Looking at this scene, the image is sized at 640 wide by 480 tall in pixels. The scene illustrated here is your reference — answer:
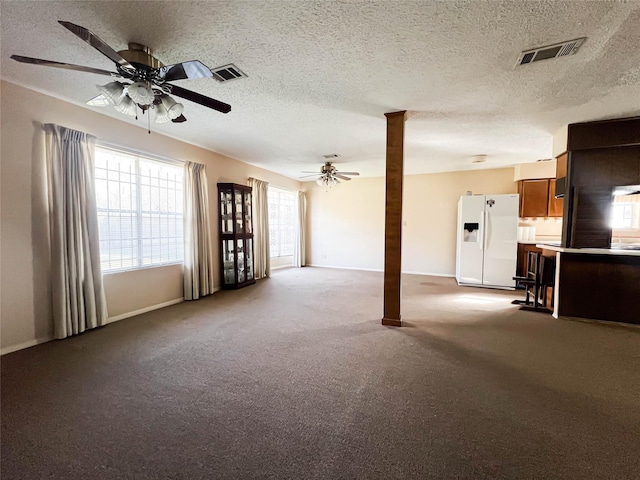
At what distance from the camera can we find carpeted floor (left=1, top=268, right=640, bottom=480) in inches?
55.4

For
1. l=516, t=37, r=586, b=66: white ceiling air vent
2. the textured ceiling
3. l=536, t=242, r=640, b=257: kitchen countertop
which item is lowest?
l=536, t=242, r=640, b=257: kitchen countertop

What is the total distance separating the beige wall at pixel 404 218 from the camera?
6625 mm

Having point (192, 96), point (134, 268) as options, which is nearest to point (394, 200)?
point (192, 96)

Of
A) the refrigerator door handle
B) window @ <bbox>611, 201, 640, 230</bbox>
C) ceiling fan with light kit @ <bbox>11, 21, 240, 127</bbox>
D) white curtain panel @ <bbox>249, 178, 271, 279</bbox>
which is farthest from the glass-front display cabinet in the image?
window @ <bbox>611, 201, 640, 230</bbox>

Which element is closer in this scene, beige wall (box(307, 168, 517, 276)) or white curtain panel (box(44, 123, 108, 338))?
white curtain panel (box(44, 123, 108, 338))

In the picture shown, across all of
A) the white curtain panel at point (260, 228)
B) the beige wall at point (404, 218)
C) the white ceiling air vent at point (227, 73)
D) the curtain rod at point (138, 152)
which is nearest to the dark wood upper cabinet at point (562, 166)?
the beige wall at point (404, 218)

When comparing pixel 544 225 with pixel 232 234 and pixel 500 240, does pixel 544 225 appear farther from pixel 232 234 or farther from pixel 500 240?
pixel 232 234

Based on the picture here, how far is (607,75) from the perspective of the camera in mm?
2412

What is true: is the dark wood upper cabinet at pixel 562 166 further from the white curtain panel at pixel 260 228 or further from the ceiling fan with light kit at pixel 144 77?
the white curtain panel at pixel 260 228

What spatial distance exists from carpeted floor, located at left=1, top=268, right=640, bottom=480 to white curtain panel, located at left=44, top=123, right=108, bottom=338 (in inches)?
10.7

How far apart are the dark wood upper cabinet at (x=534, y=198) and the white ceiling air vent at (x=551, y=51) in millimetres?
4429

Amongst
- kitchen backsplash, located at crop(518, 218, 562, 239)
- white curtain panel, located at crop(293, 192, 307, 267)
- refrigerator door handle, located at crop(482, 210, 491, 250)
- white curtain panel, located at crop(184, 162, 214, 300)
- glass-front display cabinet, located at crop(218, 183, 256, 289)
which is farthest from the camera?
white curtain panel, located at crop(293, 192, 307, 267)

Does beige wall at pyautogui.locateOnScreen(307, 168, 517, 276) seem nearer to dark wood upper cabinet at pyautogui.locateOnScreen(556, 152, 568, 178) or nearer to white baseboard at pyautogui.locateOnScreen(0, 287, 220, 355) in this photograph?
dark wood upper cabinet at pyautogui.locateOnScreen(556, 152, 568, 178)

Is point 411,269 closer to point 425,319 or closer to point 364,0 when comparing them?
point 425,319
